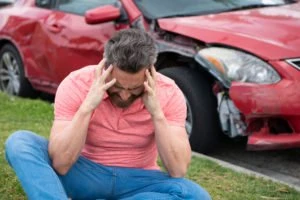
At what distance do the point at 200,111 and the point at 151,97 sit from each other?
77.4 inches

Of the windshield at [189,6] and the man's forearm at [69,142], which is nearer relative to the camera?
the man's forearm at [69,142]

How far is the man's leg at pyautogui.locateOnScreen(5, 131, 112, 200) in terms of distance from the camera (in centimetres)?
332

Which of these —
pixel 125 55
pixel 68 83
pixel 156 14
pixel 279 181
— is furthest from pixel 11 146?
pixel 156 14

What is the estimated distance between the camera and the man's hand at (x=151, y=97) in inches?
135

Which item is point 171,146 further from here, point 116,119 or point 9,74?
point 9,74

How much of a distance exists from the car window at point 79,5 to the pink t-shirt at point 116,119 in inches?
121

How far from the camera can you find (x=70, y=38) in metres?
6.67

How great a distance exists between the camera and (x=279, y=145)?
4.98 metres

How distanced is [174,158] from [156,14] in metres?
2.73

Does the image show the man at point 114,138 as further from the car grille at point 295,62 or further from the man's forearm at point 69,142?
the car grille at point 295,62

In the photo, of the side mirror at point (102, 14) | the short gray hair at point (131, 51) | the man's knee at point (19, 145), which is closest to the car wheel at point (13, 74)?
the side mirror at point (102, 14)

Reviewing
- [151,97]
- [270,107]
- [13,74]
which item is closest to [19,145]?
[151,97]

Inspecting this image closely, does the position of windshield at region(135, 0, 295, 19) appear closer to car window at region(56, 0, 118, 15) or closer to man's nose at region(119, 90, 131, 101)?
car window at region(56, 0, 118, 15)

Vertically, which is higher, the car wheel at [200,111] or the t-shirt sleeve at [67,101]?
the t-shirt sleeve at [67,101]
